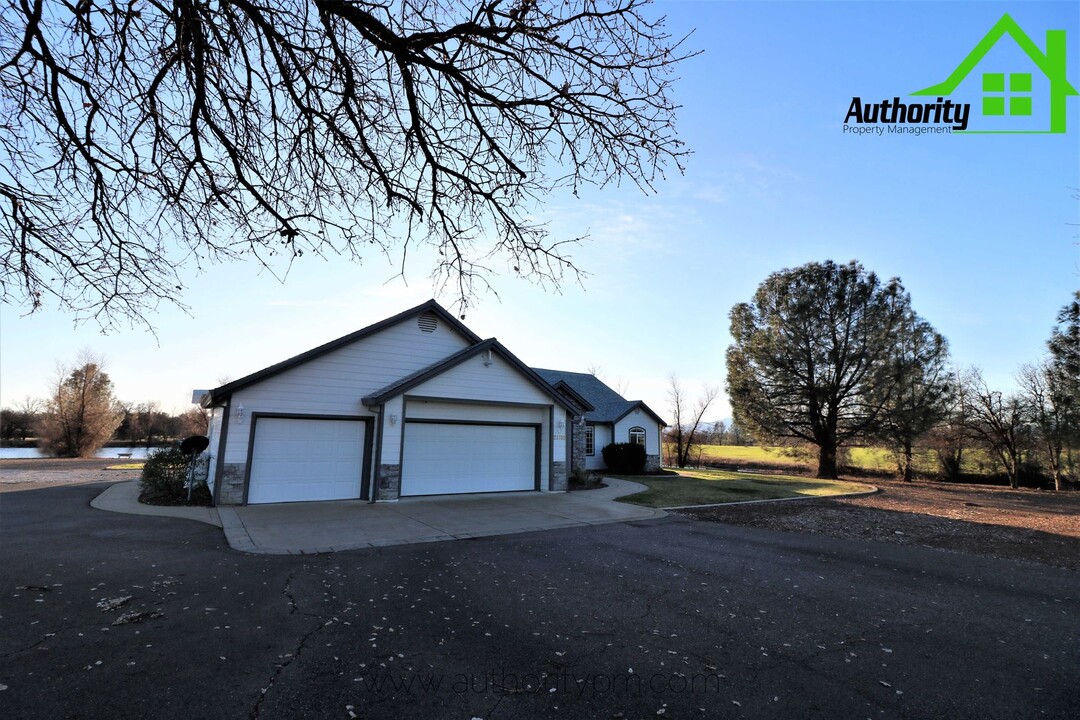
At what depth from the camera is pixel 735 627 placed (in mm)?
4414

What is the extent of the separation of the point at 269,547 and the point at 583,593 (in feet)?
16.0

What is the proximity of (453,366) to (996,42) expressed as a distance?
12108 millimetres

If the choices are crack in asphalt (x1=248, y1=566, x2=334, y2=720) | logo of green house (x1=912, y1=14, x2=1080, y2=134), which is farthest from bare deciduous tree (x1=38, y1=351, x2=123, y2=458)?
logo of green house (x1=912, y1=14, x2=1080, y2=134)

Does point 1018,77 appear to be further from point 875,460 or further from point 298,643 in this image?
point 875,460

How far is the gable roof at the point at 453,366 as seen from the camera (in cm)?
1258

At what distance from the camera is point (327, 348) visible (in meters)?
12.4

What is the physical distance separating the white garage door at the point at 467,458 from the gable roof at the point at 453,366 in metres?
1.18

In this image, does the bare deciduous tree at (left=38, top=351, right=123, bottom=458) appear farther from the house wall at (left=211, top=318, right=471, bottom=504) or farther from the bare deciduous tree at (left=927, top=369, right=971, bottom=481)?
the bare deciduous tree at (left=927, top=369, right=971, bottom=481)

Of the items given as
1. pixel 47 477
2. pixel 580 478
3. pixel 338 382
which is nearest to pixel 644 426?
pixel 580 478

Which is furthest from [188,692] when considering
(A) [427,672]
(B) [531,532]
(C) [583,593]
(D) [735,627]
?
(B) [531,532]

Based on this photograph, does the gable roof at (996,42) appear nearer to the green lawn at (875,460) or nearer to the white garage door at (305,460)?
the white garage door at (305,460)

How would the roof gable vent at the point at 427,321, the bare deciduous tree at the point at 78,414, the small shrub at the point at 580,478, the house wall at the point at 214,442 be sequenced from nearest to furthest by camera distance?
1. the house wall at the point at 214,442
2. the roof gable vent at the point at 427,321
3. the small shrub at the point at 580,478
4. the bare deciduous tree at the point at 78,414

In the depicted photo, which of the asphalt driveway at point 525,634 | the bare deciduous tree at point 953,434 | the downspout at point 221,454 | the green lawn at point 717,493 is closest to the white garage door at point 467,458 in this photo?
the green lawn at point 717,493

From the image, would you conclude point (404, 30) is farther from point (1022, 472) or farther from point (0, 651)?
point (1022, 472)
